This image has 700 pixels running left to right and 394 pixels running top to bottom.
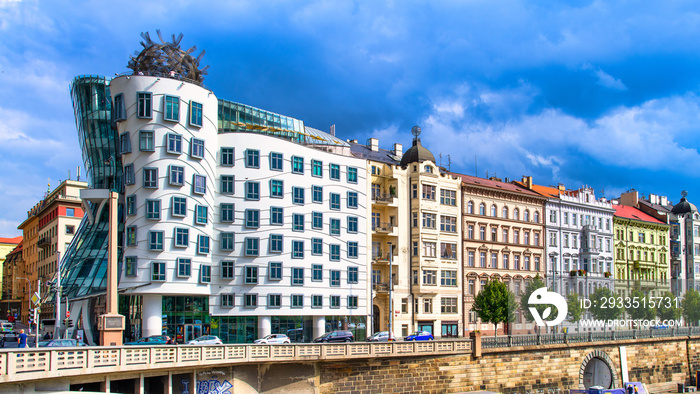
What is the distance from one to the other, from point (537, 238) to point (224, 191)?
1729 inches

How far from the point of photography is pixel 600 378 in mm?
67188

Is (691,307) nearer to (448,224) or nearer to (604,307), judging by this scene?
(604,307)

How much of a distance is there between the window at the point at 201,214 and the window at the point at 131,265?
19.9 ft

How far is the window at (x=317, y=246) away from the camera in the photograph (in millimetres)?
67188

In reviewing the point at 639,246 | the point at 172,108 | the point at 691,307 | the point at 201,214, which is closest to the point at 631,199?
the point at 639,246

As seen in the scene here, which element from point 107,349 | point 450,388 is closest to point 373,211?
point 450,388

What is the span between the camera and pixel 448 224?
257ft

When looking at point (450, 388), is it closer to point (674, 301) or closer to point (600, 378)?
point (600, 378)

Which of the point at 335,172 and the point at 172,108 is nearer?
the point at 172,108

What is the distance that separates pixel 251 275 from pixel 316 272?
22.4ft

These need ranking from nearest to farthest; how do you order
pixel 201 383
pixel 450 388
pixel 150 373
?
1. pixel 150 373
2. pixel 201 383
3. pixel 450 388

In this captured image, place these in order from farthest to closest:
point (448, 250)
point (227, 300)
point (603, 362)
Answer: point (448, 250) < point (603, 362) < point (227, 300)

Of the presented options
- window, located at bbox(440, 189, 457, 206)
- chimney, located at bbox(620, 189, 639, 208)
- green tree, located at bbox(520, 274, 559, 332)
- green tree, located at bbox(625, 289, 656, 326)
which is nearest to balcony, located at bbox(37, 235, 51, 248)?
window, located at bbox(440, 189, 457, 206)

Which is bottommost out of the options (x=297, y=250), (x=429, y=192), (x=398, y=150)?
(x=297, y=250)
